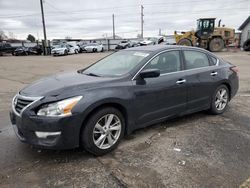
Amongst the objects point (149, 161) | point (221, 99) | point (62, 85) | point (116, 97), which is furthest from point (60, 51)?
point (149, 161)

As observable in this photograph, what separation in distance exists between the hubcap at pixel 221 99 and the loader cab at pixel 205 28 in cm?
2336

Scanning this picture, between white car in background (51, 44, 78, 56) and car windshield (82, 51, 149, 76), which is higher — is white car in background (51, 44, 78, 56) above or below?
below

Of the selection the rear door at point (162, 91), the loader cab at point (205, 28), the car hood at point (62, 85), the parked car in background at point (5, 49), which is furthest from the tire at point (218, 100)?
the parked car in background at point (5, 49)

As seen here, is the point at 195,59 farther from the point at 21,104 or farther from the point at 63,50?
the point at 63,50

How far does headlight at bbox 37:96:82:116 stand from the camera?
3.16 metres

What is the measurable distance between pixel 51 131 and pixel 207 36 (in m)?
26.9

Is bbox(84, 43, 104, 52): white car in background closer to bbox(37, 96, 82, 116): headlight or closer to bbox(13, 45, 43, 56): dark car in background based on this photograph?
bbox(13, 45, 43, 56): dark car in background

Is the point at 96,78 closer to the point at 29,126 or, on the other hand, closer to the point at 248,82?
the point at 29,126

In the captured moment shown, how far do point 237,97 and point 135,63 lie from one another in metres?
4.17

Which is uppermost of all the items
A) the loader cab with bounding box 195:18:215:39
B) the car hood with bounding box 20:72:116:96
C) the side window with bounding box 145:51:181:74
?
the loader cab with bounding box 195:18:215:39

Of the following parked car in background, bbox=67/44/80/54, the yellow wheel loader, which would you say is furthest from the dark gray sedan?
parked car in background, bbox=67/44/80/54

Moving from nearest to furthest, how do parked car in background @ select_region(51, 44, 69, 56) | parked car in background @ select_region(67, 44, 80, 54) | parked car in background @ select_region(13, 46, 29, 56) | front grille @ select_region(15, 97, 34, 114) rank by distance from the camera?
front grille @ select_region(15, 97, 34, 114)
parked car in background @ select_region(51, 44, 69, 56)
parked car in background @ select_region(67, 44, 80, 54)
parked car in background @ select_region(13, 46, 29, 56)

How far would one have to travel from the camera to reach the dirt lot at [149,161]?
2996 millimetres

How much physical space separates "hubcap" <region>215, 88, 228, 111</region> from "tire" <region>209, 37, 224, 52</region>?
23934 mm
